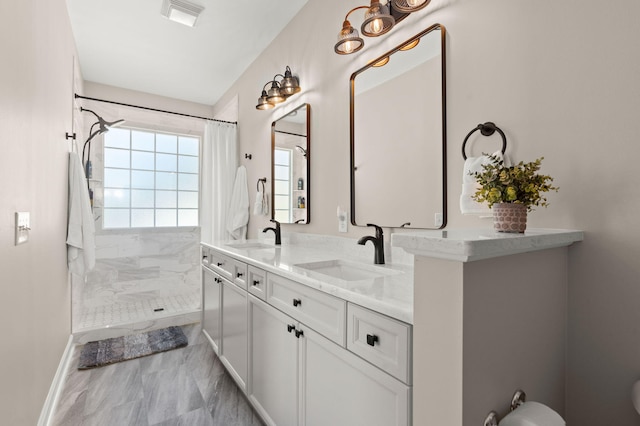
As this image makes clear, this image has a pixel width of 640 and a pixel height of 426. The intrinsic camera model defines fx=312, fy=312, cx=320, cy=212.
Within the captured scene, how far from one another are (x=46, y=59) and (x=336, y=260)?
6.48 feet

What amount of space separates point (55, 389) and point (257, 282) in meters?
1.56

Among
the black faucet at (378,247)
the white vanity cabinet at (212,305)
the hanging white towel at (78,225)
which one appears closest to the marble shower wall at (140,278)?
the white vanity cabinet at (212,305)

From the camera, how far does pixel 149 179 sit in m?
4.12

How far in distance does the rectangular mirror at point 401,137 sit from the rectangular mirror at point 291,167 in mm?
584

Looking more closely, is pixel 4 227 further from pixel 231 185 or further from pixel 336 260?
pixel 231 185

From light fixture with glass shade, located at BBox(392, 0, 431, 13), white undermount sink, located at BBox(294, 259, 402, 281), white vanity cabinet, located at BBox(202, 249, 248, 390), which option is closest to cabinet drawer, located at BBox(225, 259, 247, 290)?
white vanity cabinet, located at BBox(202, 249, 248, 390)

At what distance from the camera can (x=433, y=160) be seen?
1433 mm

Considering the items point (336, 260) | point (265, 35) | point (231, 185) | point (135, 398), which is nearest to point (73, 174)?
point (231, 185)

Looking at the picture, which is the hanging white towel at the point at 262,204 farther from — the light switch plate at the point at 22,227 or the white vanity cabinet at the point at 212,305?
the light switch plate at the point at 22,227

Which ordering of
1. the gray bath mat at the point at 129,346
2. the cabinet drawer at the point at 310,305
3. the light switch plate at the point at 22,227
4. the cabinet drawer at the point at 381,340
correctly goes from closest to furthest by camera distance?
the cabinet drawer at the point at 381,340 < the cabinet drawer at the point at 310,305 < the light switch plate at the point at 22,227 < the gray bath mat at the point at 129,346

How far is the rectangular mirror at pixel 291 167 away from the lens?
7.88 feet

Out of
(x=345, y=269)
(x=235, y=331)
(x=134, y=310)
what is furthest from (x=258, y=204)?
(x=134, y=310)

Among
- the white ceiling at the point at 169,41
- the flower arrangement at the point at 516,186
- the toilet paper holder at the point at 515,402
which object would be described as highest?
the white ceiling at the point at 169,41

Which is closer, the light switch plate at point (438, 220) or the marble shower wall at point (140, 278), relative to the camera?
the light switch plate at point (438, 220)
